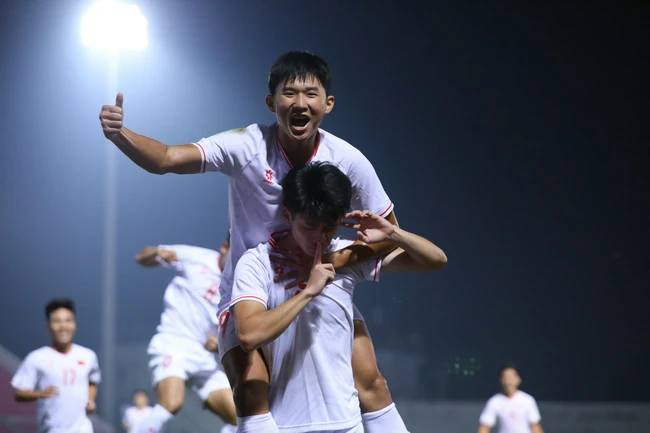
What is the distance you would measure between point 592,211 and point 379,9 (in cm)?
220

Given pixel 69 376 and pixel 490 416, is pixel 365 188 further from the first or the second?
pixel 490 416

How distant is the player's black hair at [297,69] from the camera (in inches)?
74.2

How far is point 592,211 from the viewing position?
5.87 m

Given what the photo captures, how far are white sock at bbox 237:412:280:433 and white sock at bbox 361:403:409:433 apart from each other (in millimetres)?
313

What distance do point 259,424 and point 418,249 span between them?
54 centimetres

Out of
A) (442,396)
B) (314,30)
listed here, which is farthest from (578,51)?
(442,396)

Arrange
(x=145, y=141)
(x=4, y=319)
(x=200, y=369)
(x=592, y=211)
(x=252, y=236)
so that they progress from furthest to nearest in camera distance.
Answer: (x=592, y=211)
(x=4, y=319)
(x=200, y=369)
(x=252, y=236)
(x=145, y=141)

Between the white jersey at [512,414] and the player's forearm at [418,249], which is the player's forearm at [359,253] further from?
the white jersey at [512,414]

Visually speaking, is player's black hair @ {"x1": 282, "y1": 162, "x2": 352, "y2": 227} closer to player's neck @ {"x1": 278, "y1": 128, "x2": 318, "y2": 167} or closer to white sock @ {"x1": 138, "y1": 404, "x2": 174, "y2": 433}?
player's neck @ {"x1": 278, "y1": 128, "x2": 318, "y2": 167}

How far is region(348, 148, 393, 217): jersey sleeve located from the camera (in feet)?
6.34

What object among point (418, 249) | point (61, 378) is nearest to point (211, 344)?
point (61, 378)

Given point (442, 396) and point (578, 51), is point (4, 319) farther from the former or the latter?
point (578, 51)

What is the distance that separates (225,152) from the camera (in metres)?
1.86

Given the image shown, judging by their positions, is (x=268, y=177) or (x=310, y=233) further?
(x=268, y=177)
